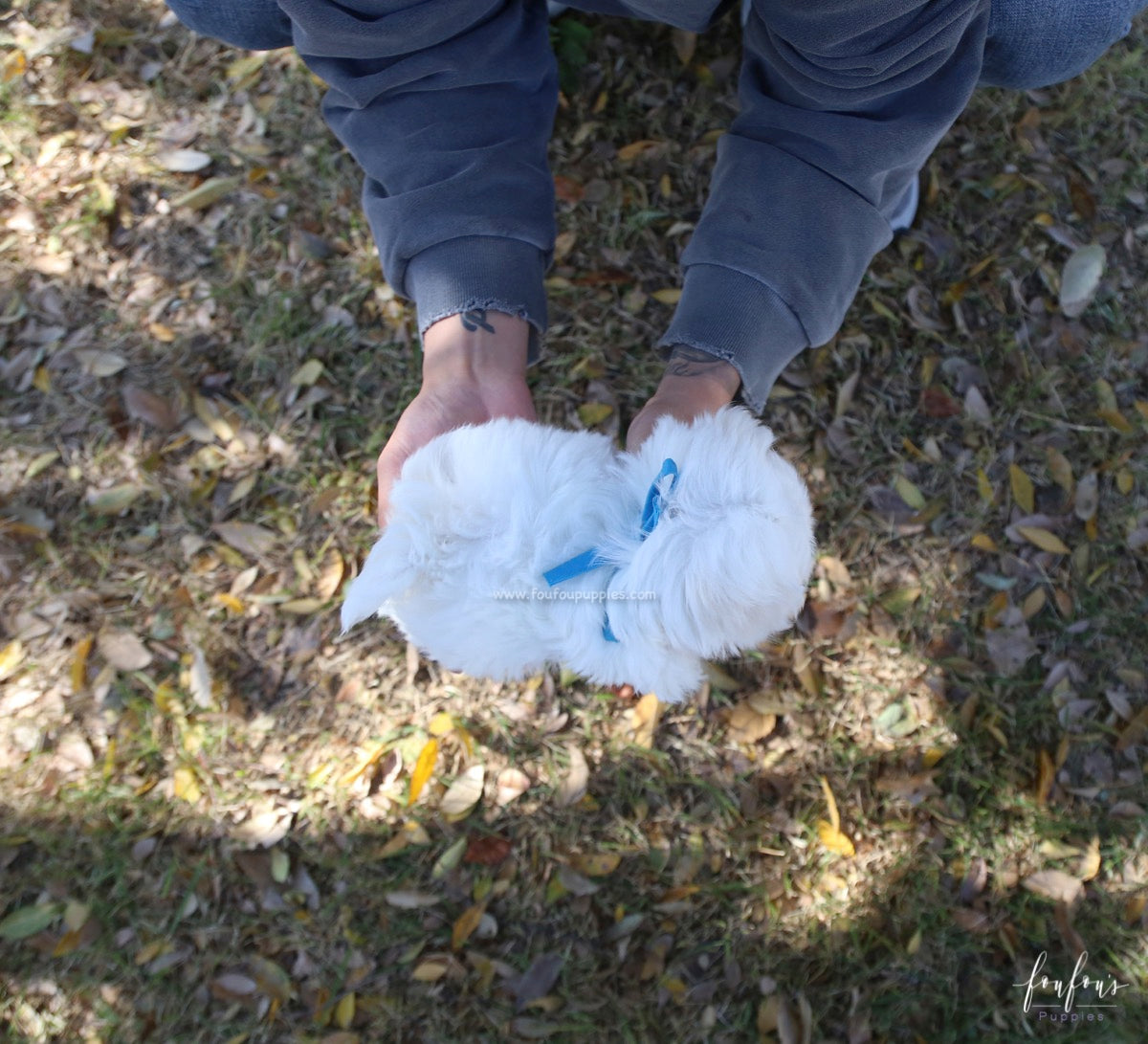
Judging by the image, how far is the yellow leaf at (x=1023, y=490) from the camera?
6.32 ft

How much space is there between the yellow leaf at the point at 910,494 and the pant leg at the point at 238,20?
1.69 metres

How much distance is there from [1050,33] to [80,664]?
2.44m

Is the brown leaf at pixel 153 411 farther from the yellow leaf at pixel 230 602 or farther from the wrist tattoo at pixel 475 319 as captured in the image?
the wrist tattoo at pixel 475 319

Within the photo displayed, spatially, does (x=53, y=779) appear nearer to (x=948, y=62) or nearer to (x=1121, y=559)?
(x=948, y=62)

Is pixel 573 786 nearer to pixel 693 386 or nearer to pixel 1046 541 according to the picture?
pixel 693 386

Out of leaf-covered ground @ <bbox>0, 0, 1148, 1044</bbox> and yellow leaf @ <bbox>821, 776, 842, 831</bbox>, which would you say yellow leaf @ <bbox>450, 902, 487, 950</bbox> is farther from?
yellow leaf @ <bbox>821, 776, 842, 831</bbox>

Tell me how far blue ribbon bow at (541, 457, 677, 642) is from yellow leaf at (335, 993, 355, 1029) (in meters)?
1.40

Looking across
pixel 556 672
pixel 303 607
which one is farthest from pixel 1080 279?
pixel 303 607

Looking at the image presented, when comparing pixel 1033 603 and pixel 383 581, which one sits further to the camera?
pixel 1033 603

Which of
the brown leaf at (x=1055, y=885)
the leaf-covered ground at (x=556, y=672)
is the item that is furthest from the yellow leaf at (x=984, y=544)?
the brown leaf at (x=1055, y=885)

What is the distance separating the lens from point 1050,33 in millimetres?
1331

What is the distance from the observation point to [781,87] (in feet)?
4.75

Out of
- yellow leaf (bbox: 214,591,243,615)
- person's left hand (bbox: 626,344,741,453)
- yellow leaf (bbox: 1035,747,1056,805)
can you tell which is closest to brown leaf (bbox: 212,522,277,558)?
yellow leaf (bbox: 214,591,243,615)

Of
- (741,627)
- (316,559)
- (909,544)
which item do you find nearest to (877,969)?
(909,544)
